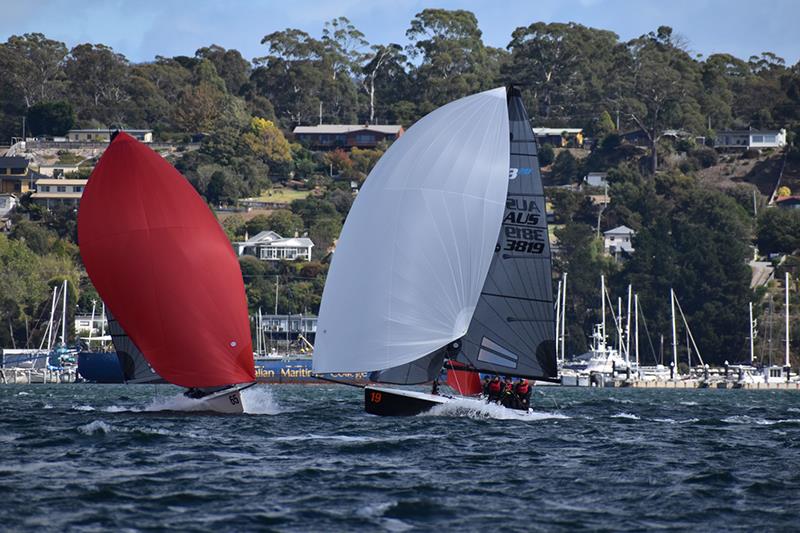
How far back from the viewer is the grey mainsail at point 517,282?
112 feet

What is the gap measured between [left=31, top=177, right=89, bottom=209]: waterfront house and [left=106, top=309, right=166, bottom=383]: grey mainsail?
336 feet

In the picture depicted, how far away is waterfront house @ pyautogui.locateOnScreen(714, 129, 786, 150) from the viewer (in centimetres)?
14638

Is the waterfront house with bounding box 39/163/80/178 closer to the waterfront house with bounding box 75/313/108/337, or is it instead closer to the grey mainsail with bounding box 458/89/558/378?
the waterfront house with bounding box 75/313/108/337

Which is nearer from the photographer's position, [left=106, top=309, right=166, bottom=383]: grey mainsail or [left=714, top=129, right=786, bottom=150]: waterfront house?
[left=106, top=309, right=166, bottom=383]: grey mainsail

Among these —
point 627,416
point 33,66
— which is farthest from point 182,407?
point 33,66

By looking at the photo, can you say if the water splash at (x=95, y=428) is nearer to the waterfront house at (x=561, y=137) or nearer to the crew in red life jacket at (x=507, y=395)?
the crew in red life jacket at (x=507, y=395)

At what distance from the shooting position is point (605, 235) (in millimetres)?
124750

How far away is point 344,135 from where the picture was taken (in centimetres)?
15875

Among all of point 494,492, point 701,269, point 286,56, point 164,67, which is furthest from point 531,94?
point 494,492

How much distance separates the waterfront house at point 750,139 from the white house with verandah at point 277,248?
161ft

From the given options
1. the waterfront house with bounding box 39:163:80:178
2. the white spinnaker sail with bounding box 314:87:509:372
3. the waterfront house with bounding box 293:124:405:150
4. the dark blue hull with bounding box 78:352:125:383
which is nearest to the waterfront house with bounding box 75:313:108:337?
the dark blue hull with bounding box 78:352:125:383

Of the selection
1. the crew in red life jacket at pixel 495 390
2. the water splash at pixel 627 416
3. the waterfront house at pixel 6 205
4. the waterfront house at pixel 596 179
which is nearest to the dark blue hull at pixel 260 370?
the water splash at pixel 627 416

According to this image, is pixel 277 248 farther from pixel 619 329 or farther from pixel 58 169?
pixel 58 169

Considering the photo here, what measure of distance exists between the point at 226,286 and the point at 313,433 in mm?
4468
